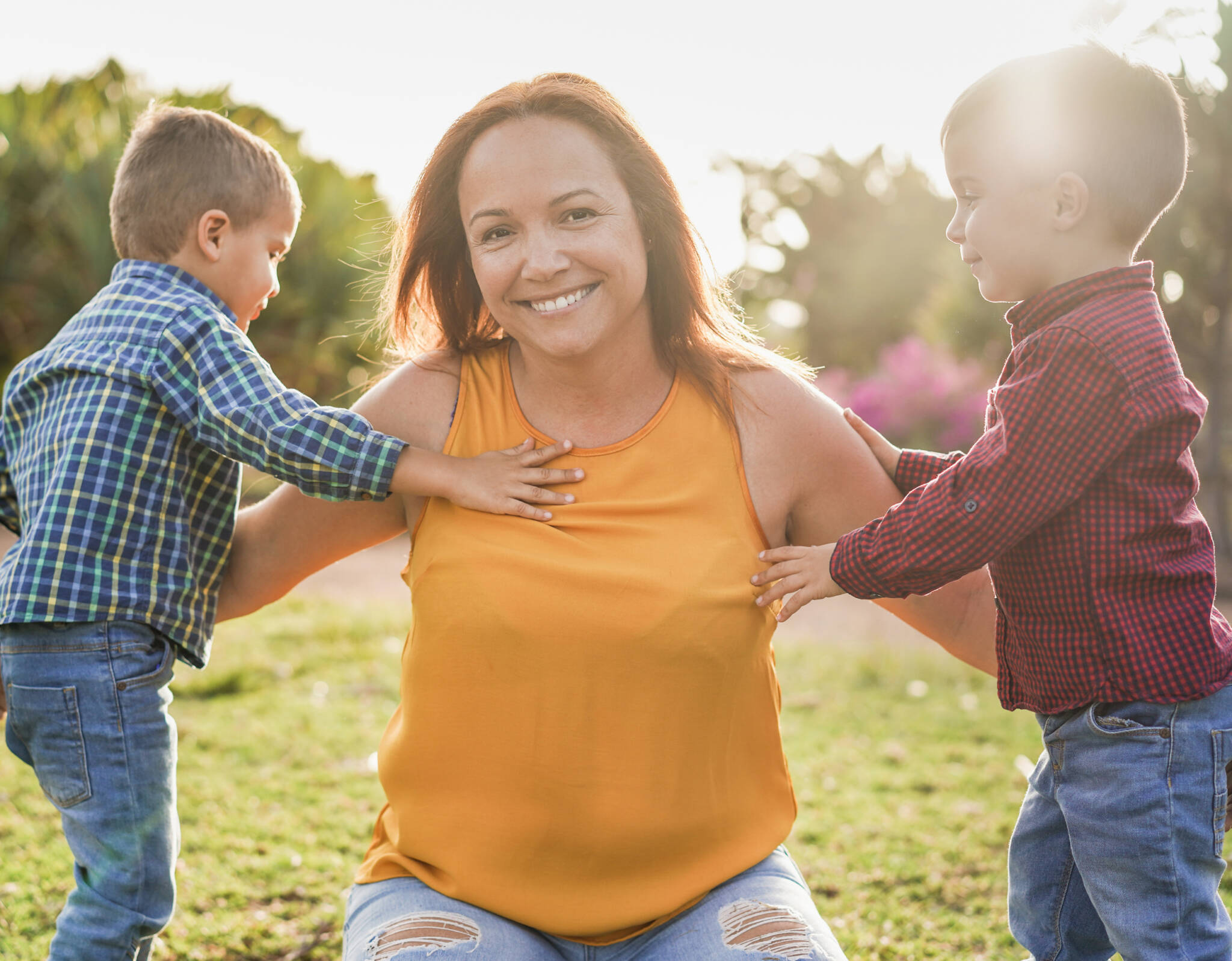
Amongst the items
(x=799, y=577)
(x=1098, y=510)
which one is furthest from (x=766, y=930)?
(x=1098, y=510)

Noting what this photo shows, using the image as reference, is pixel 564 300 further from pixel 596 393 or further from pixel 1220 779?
pixel 1220 779

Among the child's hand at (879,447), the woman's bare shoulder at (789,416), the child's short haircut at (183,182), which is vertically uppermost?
the child's short haircut at (183,182)

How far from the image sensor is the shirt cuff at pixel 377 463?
75.8 inches

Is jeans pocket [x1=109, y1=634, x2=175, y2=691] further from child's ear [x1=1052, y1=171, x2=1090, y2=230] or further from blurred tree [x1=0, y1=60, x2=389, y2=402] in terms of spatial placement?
blurred tree [x1=0, y1=60, x2=389, y2=402]

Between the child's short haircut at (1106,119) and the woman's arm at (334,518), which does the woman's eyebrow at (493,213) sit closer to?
the woman's arm at (334,518)

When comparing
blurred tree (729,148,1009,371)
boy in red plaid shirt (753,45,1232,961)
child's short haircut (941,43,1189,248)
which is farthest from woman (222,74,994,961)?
blurred tree (729,148,1009,371)

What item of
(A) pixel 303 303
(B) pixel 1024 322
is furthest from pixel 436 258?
(A) pixel 303 303

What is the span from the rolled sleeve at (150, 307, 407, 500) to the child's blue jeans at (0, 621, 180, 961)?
1.41 feet

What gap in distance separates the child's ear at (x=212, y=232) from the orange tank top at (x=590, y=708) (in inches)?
32.6

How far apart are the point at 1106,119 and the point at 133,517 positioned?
1835mm

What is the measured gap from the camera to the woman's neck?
203 centimetres

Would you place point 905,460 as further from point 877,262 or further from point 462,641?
point 877,262

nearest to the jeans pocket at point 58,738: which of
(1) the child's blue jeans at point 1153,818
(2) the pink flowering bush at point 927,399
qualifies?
(1) the child's blue jeans at point 1153,818

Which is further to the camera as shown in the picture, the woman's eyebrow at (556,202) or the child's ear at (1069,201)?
the woman's eyebrow at (556,202)
